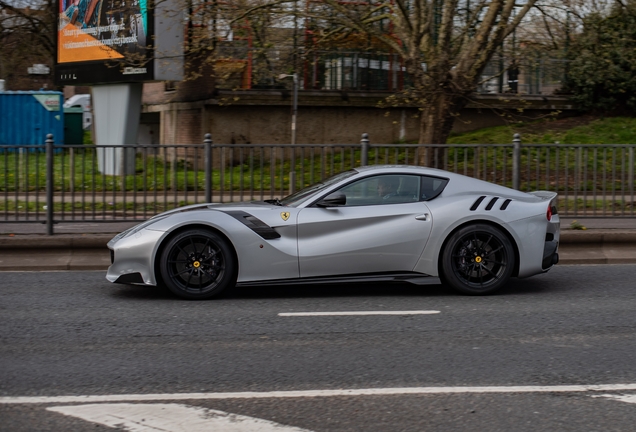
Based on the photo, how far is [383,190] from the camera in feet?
27.0

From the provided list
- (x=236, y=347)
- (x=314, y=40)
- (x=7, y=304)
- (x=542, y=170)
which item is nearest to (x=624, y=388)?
(x=236, y=347)

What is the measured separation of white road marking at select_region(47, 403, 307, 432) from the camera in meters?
4.32

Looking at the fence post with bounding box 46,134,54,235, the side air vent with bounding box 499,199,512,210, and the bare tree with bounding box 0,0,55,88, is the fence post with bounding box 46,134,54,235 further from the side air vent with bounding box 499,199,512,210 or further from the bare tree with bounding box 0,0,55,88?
the bare tree with bounding box 0,0,55,88

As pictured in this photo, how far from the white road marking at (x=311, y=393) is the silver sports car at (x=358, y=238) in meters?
3.01

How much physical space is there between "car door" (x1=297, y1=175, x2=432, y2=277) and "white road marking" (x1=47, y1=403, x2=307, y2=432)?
135 inches

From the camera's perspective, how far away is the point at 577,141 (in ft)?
75.2

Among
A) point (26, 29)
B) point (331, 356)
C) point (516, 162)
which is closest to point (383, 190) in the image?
point (331, 356)

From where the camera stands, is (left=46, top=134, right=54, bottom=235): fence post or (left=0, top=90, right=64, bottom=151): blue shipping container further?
(left=0, top=90, right=64, bottom=151): blue shipping container

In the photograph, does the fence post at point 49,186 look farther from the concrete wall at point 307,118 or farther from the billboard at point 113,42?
the concrete wall at point 307,118

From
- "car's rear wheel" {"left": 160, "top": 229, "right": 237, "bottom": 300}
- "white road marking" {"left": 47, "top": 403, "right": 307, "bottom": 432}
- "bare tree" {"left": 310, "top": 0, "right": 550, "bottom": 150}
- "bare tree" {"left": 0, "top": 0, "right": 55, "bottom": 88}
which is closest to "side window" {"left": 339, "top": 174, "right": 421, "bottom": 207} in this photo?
"car's rear wheel" {"left": 160, "top": 229, "right": 237, "bottom": 300}

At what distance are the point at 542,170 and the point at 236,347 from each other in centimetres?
666

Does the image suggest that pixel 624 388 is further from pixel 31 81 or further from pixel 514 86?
pixel 31 81

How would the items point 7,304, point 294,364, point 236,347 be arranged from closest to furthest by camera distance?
1. point 294,364
2. point 236,347
3. point 7,304

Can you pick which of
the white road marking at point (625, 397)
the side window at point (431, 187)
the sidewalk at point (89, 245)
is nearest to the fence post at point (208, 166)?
the sidewalk at point (89, 245)
